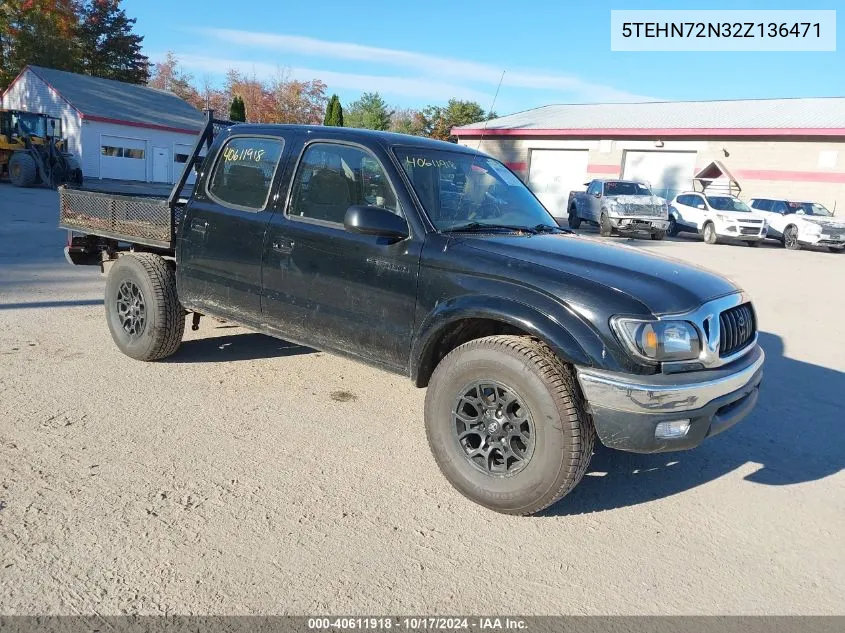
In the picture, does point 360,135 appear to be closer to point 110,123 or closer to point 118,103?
point 110,123

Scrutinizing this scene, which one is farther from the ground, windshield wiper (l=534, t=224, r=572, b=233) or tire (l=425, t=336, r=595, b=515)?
windshield wiper (l=534, t=224, r=572, b=233)

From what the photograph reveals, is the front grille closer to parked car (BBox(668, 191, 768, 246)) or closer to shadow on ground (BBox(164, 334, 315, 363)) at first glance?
shadow on ground (BBox(164, 334, 315, 363))

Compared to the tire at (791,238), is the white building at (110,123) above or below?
above

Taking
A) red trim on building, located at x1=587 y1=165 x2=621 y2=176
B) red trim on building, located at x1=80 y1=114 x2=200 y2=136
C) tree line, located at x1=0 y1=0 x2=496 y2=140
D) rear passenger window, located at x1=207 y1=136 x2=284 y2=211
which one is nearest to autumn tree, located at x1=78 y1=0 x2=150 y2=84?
tree line, located at x1=0 y1=0 x2=496 y2=140

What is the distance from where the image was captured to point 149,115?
120ft

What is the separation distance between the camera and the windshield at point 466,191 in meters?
4.04

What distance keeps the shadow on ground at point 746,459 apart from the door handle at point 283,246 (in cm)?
223

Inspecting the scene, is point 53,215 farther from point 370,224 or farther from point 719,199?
point 719,199

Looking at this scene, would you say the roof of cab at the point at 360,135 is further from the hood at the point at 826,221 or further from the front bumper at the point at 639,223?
the hood at the point at 826,221

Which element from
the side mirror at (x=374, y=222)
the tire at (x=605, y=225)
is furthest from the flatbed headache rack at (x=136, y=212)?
the tire at (x=605, y=225)

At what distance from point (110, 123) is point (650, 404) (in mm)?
36444

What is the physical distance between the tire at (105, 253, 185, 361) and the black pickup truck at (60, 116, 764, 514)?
0.02 metres

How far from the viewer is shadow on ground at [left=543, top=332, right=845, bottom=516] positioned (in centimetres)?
380

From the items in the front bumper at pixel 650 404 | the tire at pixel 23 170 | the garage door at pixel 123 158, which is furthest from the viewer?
the garage door at pixel 123 158
